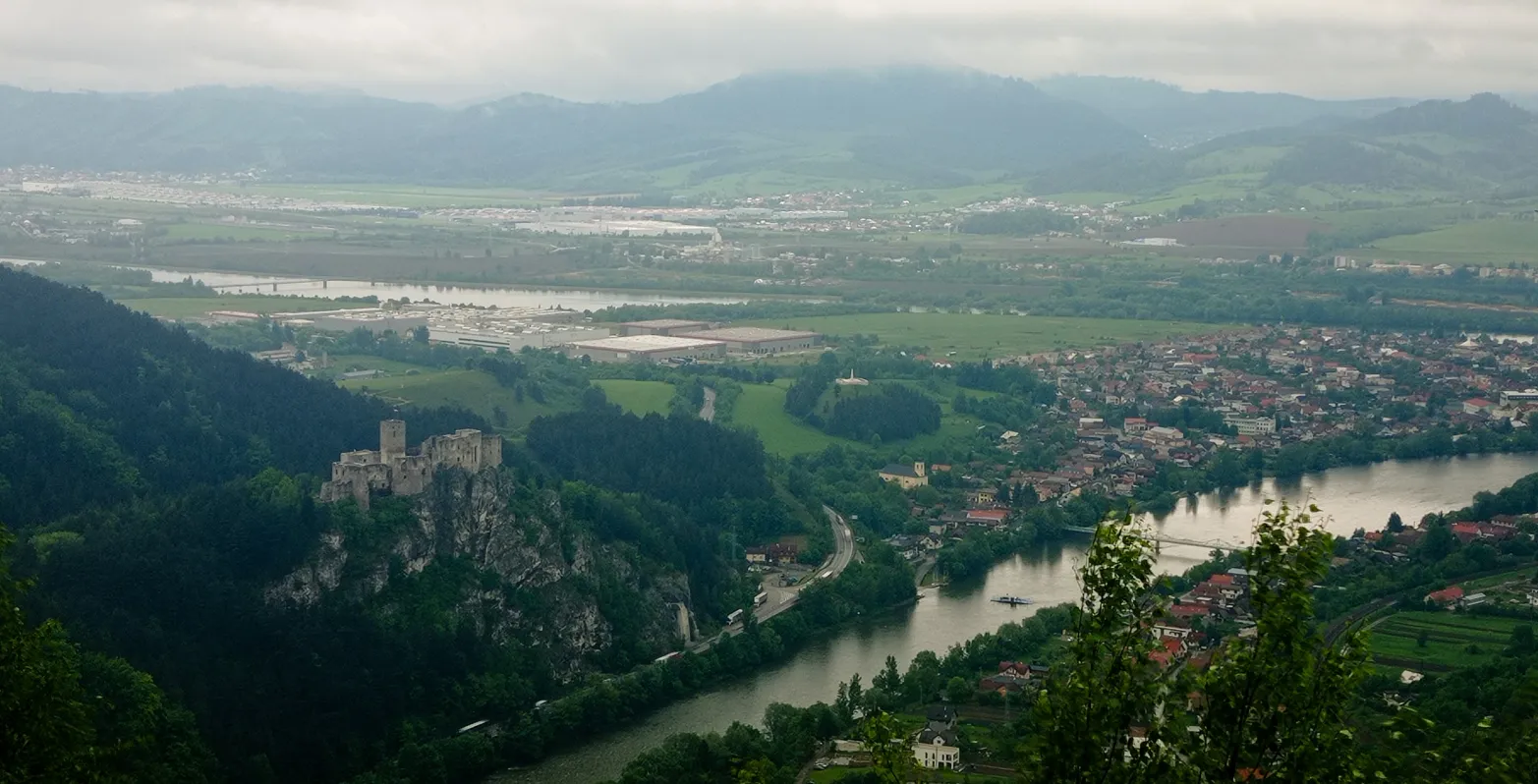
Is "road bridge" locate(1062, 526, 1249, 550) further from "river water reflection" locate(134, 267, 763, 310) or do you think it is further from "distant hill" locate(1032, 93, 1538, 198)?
"distant hill" locate(1032, 93, 1538, 198)

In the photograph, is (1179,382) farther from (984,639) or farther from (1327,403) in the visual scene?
(984,639)

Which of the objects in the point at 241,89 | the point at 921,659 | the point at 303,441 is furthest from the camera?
the point at 241,89

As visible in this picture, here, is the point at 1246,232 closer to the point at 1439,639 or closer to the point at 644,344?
the point at 644,344

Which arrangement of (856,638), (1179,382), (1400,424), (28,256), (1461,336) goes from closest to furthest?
1. (856,638)
2. (1400,424)
3. (1179,382)
4. (1461,336)
5. (28,256)

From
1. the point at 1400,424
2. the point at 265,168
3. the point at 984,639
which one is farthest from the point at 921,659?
the point at 265,168

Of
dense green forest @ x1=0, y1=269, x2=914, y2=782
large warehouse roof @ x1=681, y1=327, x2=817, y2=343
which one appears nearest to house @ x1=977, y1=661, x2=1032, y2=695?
dense green forest @ x1=0, y1=269, x2=914, y2=782

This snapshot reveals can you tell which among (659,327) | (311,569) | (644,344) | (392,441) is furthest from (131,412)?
(659,327)
